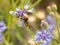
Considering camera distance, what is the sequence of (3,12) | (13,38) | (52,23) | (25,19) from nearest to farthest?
(25,19) → (52,23) → (3,12) → (13,38)

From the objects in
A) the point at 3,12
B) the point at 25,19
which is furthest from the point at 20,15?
the point at 3,12

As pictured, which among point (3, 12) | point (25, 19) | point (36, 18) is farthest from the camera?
point (36, 18)

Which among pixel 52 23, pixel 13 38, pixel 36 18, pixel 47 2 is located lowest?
pixel 52 23

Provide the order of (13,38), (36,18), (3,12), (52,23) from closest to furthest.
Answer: (52,23), (3,12), (13,38), (36,18)

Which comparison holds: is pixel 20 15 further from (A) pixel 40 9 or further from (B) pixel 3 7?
(A) pixel 40 9

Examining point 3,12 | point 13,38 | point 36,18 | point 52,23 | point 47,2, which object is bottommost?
point 52,23

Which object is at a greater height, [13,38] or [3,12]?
[3,12]

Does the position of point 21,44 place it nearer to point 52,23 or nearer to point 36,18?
point 36,18

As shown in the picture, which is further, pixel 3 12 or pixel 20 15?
pixel 3 12

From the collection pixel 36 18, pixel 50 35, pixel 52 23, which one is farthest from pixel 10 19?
pixel 36 18
